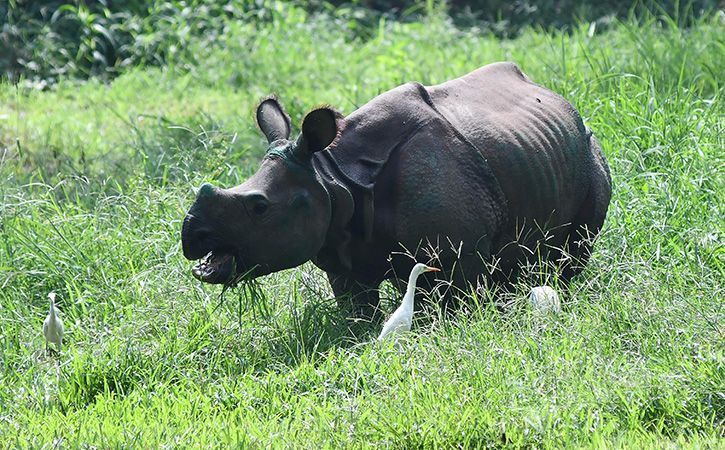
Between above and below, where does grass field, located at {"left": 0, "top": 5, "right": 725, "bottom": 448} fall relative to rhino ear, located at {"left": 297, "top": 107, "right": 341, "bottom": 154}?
below

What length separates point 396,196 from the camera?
19.4 feet

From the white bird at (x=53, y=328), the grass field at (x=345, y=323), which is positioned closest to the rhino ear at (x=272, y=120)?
the grass field at (x=345, y=323)

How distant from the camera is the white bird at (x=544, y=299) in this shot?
586 cm

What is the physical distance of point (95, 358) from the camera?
5980 millimetres

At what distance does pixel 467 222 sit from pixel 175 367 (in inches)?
53.9

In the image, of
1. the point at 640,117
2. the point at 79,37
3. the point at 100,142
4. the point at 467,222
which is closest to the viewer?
the point at 467,222

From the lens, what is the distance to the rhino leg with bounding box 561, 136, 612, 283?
6535mm

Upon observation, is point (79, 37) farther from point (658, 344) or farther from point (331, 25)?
point (658, 344)

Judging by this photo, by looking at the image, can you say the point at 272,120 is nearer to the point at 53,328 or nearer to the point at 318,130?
the point at 318,130

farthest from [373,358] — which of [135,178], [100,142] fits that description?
[100,142]

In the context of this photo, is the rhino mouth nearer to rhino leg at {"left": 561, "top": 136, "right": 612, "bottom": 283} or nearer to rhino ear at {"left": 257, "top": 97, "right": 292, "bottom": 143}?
rhino ear at {"left": 257, "top": 97, "right": 292, "bottom": 143}

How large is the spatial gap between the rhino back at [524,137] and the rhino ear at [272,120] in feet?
2.15

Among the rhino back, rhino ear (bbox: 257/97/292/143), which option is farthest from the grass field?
rhino ear (bbox: 257/97/292/143)

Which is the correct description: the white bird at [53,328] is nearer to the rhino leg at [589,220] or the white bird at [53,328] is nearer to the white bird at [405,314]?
the white bird at [405,314]
